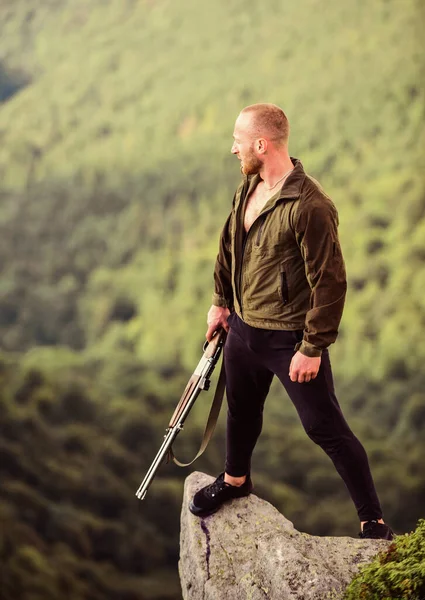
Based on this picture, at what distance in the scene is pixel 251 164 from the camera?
211 centimetres

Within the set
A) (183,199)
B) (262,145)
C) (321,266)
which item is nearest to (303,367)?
(321,266)

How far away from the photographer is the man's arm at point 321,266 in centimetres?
202

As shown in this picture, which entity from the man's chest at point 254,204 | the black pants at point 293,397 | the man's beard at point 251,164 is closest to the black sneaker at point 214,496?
the black pants at point 293,397

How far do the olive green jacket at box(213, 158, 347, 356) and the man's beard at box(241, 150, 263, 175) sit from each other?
0.07 metres

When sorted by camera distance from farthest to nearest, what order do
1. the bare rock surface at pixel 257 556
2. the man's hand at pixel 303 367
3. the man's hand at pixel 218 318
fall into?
the man's hand at pixel 218 318
the man's hand at pixel 303 367
the bare rock surface at pixel 257 556

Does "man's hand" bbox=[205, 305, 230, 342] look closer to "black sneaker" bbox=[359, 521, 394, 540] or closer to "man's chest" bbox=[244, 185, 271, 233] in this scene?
"man's chest" bbox=[244, 185, 271, 233]

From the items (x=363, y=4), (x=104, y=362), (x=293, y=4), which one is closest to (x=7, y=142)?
(x=104, y=362)

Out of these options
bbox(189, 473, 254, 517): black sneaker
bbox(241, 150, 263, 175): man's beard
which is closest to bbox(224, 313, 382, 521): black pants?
bbox(189, 473, 254, 517): black sneaker

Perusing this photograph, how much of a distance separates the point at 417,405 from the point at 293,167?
2.13 metres

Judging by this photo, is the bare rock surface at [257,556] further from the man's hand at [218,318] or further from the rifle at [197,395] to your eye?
Result: the man's hand at [218,318]

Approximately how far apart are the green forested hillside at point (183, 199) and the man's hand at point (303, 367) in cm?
178

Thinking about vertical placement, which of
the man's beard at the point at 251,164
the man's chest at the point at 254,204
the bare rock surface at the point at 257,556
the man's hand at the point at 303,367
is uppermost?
the man's beard at the point at 251,164

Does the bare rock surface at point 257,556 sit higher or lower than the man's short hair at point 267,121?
lower

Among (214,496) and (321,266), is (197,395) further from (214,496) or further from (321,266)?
(321,266)
